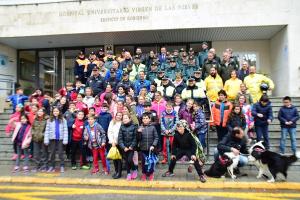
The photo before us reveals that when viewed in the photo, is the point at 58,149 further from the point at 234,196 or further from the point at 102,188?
the point at 234,196

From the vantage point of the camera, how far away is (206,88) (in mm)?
10617

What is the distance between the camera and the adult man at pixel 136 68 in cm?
1138

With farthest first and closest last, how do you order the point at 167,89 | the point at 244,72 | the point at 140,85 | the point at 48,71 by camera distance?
the point at 48,71
the point at 244,72
the point at 140,85
the point at 167,89

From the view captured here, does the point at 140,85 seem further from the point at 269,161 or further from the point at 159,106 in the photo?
the point at 269,161

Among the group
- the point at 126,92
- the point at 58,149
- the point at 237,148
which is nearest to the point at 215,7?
the point at 126,92

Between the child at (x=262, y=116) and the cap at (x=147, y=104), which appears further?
the child at (x=262, y=116)

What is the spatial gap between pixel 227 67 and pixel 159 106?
340cm

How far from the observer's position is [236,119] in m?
8.68

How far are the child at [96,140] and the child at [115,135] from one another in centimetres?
33

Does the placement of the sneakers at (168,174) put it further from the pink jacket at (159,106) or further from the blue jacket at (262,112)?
the blue jacket at (262,112)

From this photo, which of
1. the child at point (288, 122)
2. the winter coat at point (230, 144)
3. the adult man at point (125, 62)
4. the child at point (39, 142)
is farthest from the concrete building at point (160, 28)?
the child at point (39, 142)

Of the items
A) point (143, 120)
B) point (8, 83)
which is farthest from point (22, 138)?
point (8, 83)

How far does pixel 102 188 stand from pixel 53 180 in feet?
4.45

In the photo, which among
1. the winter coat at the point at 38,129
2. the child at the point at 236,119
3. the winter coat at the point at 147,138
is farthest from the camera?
the winter coat at the point at 38,129
